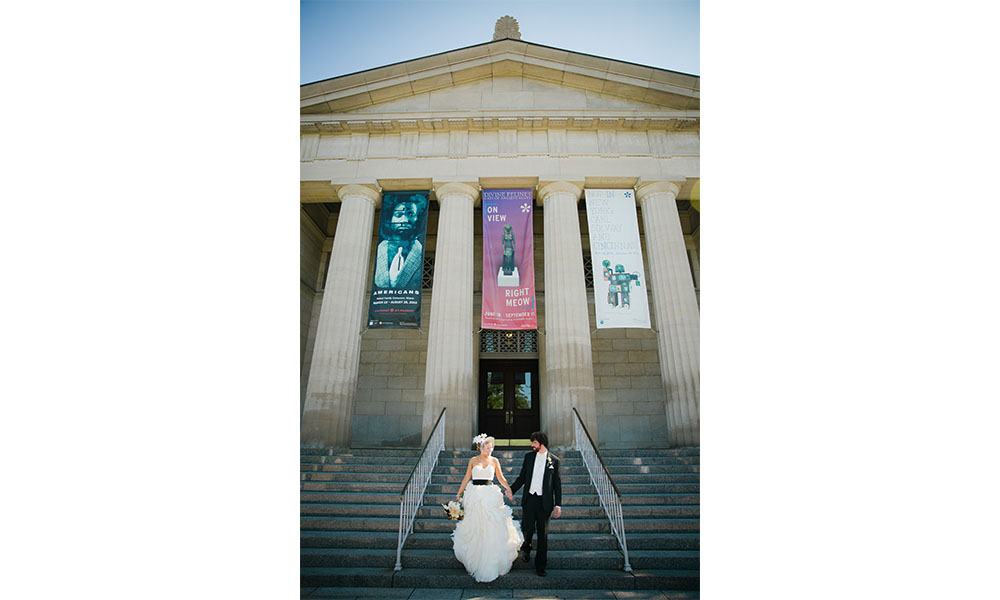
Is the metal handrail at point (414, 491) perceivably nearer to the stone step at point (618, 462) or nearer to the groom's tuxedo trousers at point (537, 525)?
the stone step at point (618, 462)

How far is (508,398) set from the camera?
1712 cm

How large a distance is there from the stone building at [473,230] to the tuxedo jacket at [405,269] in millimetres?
835

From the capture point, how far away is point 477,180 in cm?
1520

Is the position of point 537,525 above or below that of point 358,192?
below

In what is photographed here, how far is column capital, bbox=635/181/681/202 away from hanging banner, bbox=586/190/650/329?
0.60 metres

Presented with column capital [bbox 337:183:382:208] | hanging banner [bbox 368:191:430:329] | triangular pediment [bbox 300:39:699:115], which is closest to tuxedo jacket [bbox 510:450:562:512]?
hanging banner [bbox 368:191:430:329]

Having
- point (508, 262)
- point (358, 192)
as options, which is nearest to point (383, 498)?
point (508, 262)

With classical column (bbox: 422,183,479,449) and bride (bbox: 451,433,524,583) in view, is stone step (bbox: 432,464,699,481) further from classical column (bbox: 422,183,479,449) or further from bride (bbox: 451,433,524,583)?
bride (bbox: 451,433,524,583)

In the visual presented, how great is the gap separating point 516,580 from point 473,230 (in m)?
11.9

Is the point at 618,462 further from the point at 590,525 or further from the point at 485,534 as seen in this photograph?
the point at 485,534

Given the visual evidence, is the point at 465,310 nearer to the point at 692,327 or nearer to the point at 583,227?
the point at 692,327
